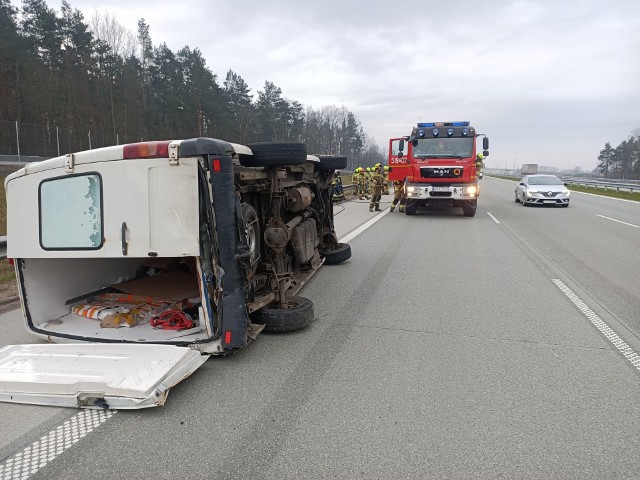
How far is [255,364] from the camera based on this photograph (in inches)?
152

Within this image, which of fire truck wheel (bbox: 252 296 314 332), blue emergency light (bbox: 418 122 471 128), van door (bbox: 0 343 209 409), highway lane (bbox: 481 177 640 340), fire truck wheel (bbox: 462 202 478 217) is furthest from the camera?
blue emergency light (bbox: 418 122 471 128)

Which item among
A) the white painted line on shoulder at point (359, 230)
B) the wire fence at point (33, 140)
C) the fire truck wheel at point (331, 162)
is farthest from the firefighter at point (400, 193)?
the wire fence at point (33, 140)

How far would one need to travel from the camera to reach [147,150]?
363 cm

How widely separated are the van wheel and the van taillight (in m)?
0.96

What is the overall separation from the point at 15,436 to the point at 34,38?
4738cm

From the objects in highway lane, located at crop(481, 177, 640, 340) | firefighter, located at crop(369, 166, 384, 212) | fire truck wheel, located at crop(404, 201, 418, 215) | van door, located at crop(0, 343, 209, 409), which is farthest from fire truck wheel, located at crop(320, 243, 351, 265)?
firefighter, located at crop(369, 166, 384, 212)

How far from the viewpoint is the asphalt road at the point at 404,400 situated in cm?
258

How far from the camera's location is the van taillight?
3.62 m

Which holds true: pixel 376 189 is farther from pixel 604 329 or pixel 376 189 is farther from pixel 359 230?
pixel 604 329

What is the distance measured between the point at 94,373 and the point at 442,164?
1342cm

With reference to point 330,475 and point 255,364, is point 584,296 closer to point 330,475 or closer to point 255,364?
point 255,364

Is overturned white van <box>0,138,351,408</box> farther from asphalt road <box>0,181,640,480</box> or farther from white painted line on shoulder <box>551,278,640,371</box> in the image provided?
white painted line on shoulder <box>551,278,640,371</box>

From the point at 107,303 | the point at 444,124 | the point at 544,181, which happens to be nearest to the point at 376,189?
the point at 444,124

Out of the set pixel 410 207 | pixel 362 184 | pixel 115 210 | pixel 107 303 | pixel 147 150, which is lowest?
pixel 107 303
